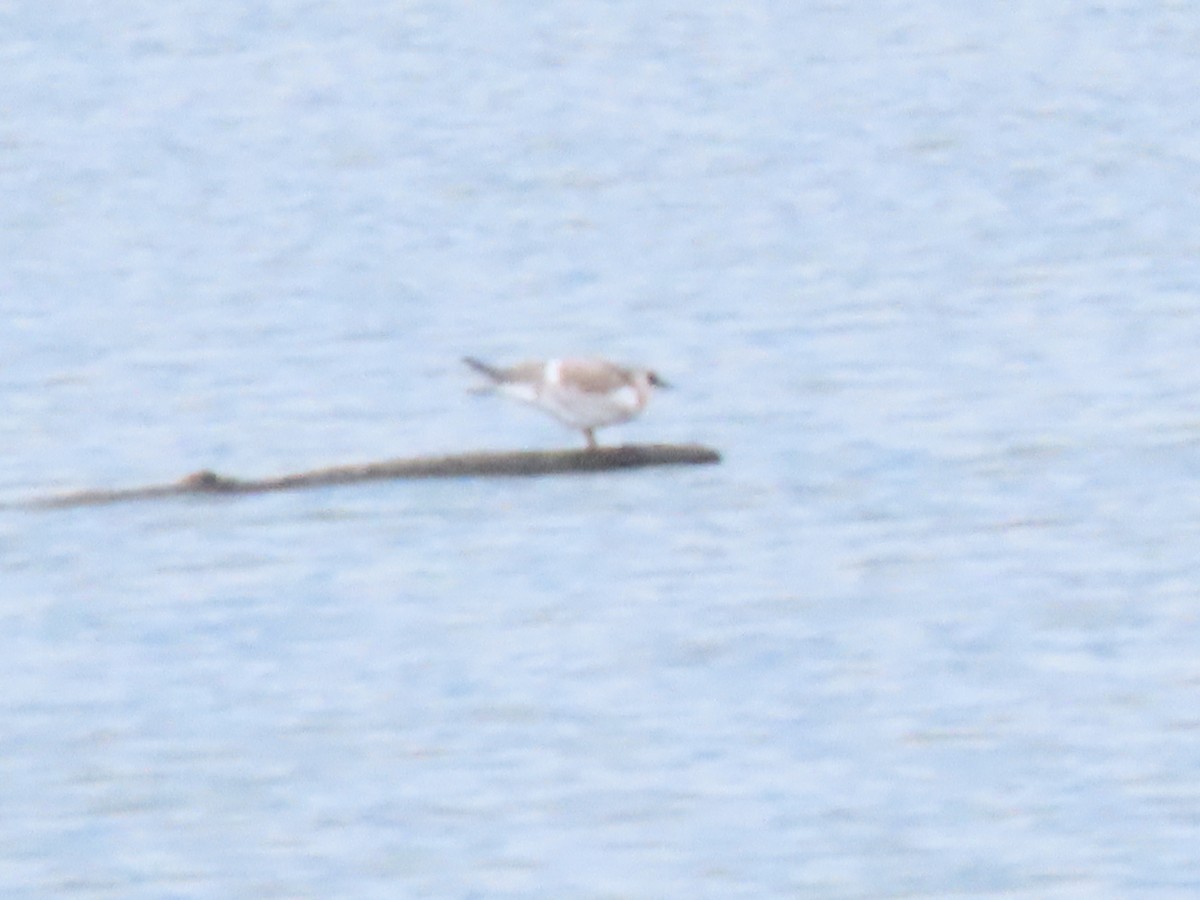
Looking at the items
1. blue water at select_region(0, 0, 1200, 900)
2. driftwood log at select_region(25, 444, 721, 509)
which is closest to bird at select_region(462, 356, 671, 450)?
driftwood log at select_region(25, 444, 721, 509)

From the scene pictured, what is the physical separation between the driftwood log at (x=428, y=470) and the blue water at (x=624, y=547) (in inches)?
5.5

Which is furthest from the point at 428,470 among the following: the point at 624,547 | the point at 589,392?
the point at 624,547

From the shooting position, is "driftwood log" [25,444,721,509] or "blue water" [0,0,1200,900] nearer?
"blue water" [0,0,1200,900]

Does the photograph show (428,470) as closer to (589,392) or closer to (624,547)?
(589,392)

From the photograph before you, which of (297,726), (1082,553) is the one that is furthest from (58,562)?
(1082,553)

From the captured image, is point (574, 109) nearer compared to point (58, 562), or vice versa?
point (58, 562)

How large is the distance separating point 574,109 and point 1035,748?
113ft

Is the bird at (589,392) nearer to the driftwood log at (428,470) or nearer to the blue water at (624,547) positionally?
the driftwood log at (428,470)

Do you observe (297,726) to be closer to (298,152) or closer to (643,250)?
(643,250)

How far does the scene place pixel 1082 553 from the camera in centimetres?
1878

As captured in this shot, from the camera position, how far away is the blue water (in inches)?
564

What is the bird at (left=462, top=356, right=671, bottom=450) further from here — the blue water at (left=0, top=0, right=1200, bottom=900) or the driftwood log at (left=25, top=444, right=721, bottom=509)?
the blue water at (left=0, top=0, right=1200, bottom=900)

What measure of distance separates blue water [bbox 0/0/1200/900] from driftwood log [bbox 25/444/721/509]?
140mm

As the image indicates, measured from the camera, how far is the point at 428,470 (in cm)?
1891
